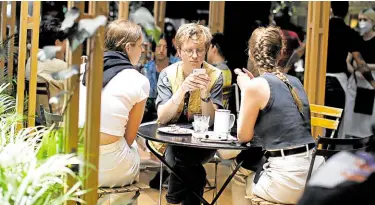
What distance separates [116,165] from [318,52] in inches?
87.8

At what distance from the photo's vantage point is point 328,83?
18.4ft

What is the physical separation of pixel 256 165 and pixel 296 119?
1.30 feet

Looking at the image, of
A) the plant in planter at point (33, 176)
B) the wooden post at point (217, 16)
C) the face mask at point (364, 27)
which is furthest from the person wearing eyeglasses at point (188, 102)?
the wooden post at point (217, 16)

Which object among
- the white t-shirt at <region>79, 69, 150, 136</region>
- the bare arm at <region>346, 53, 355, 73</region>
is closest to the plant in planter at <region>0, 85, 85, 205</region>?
the white t-shirt at <region>79, 69, 150, 136</region>

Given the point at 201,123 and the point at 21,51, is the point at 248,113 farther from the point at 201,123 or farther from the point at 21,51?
the point at 21,51

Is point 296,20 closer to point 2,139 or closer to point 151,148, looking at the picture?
point 151,148

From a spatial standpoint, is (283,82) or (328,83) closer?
(283,82)

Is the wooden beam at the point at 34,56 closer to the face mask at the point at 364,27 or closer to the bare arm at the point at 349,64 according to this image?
the bare arm at the point at 349,64

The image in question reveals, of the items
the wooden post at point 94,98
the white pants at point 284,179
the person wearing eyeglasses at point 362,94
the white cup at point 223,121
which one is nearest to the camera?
the wooden post at point 94,98

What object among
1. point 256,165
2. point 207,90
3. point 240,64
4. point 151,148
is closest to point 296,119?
point 256,165

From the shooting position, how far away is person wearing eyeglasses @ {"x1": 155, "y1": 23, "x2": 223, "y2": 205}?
3506 millimetres

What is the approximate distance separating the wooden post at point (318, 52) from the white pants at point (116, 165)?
194 centimetres

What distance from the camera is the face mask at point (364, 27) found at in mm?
5701

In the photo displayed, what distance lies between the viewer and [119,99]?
9.34 ft
